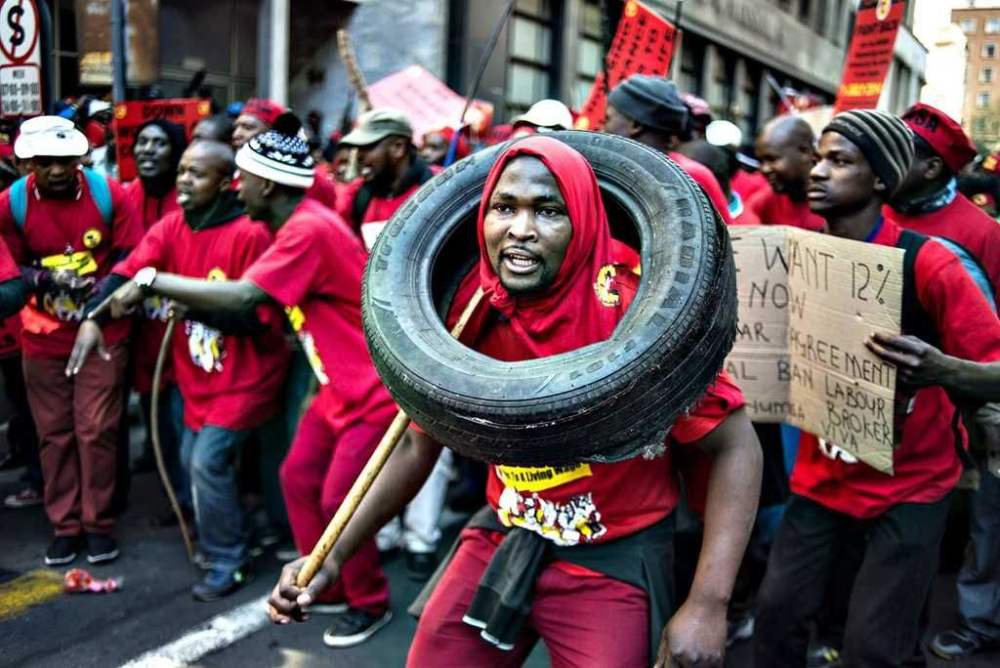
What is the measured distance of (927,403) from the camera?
114 inches

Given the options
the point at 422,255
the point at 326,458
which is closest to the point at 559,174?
the point at 422,255

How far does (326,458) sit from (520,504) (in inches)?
82.9

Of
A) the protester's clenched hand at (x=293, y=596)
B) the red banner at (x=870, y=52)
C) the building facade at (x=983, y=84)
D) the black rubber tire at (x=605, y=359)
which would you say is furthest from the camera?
the building facade at (x=983, y=84)

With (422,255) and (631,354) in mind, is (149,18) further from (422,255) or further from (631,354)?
(631,354)

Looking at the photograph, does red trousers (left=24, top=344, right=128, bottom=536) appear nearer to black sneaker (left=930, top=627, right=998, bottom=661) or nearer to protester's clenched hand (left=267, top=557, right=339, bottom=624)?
protester's clenched hand (left=267, top=557, right=339, bottom=624)

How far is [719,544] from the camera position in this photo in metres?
2.06

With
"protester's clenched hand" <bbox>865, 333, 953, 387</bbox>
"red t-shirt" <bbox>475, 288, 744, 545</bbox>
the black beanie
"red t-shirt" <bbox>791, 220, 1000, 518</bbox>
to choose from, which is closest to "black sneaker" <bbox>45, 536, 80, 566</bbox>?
"red t-shirt" <bbox>475, 288, 744, 545</bbox>

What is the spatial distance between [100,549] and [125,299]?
1.61m

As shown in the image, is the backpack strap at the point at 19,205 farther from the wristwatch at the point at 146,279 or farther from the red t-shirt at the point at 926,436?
the red t-shirt at the point at 926,436

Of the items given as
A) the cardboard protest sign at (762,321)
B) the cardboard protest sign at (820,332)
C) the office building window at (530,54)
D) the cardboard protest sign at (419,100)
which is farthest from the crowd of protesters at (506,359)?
the office building window at (530,54)

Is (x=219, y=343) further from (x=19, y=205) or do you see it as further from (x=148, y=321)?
(x=19, y=205)

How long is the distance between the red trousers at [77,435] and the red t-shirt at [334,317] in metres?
1.34

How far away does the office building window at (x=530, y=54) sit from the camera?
15.0 metres

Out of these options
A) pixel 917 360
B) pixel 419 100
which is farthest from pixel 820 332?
pixel 419 100
